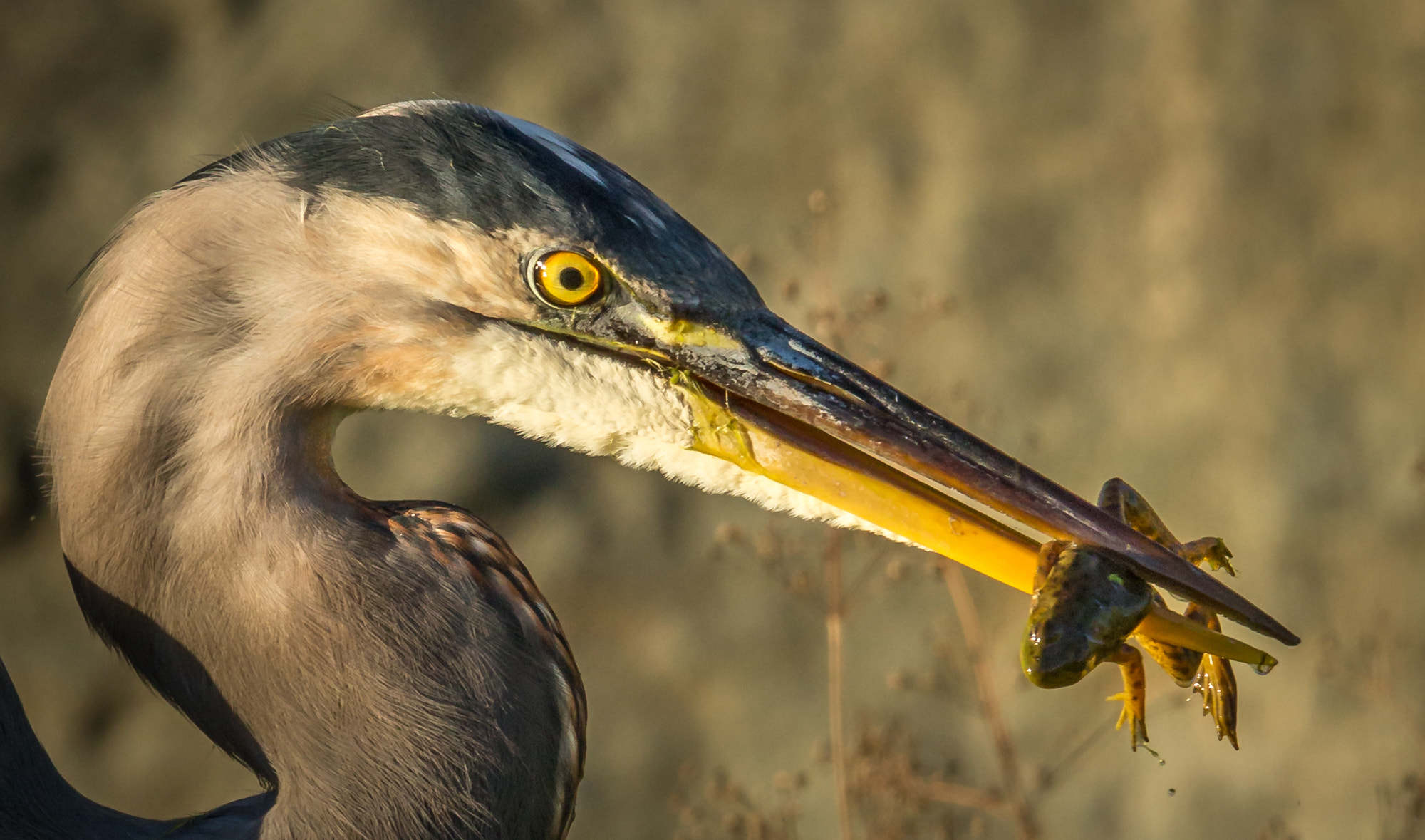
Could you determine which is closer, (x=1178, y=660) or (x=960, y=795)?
(x=1178, y=660)

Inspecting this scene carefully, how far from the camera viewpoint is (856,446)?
2.93 feet

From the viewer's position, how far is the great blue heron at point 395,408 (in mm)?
849

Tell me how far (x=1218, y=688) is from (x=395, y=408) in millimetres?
674

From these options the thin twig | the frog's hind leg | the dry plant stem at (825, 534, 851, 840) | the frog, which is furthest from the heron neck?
the thin twig

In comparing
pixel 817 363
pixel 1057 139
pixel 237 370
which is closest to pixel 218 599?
pixel 237 370

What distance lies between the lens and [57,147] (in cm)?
197

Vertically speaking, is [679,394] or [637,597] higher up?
[637,597]

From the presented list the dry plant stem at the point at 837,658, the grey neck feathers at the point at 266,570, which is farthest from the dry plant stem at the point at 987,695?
the grey neck feathers at the point at 266,570

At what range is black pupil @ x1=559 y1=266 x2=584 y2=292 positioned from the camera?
0.86 metres

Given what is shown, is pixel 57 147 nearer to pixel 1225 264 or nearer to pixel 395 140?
pixel 395 140

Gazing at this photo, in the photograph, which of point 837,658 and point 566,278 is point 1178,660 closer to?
point 566,278

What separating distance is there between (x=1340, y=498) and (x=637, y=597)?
1369 mm

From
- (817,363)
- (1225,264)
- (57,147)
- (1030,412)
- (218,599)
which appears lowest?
(218,599)

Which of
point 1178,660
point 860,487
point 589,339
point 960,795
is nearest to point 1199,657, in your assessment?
point 1178,660
